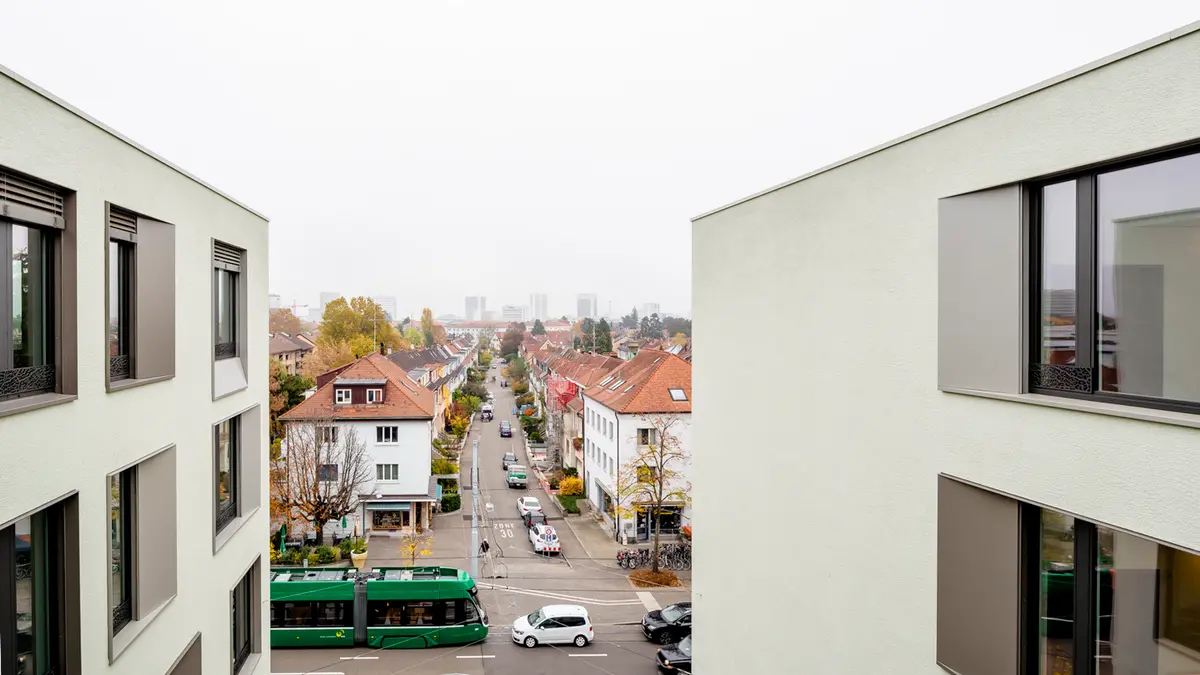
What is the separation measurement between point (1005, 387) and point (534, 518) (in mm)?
28001

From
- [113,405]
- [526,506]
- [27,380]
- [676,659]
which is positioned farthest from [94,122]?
[526,506]

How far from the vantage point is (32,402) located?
494 cm

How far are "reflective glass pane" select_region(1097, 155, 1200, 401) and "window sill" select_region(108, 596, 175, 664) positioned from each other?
8.09 m

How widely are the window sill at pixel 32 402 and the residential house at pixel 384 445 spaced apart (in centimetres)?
2509

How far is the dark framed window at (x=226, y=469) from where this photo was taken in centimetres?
900

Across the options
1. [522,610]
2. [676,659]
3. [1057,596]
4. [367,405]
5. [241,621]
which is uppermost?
[1057,596]

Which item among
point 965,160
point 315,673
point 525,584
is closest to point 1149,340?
point 965,160

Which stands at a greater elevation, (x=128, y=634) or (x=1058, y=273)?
(x=1058, y=273)

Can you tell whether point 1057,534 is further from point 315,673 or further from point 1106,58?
point 315,673

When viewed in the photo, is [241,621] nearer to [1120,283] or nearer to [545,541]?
[1120,283]

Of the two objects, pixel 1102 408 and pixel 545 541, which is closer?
pixel 1102 408

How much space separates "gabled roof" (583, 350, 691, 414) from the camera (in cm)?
2991

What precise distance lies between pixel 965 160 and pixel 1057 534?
2.93 m

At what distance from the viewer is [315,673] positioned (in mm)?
18047
